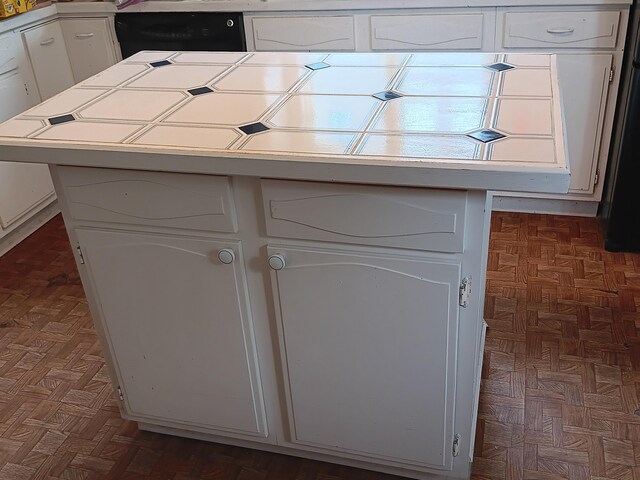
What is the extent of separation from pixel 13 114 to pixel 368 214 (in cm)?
211

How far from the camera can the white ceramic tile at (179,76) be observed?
5.47 ft

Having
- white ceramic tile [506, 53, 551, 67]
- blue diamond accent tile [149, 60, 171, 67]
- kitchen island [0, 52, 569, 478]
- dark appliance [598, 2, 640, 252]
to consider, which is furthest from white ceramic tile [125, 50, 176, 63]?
dark appliance [598, 2, 640, 252]

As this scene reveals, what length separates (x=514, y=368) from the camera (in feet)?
6.57

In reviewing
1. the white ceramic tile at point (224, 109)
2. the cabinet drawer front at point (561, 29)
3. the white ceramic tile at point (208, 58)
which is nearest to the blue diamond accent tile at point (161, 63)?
the white ceramic tile at point (208, 58)

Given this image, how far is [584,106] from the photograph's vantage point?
2557mm

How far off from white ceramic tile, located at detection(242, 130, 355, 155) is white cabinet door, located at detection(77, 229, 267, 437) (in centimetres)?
23

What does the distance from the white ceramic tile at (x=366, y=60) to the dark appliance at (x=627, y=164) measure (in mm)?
1009

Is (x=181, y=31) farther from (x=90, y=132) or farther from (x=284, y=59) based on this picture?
(x=90, y=132)

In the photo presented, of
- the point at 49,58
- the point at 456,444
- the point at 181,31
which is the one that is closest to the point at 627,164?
the point at 456,444

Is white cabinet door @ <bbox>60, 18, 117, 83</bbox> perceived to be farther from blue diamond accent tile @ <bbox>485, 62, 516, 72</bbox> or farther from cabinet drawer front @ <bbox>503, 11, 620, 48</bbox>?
blue diamond accent tile @ <bbox>485, 62, 516, 72</bbox>

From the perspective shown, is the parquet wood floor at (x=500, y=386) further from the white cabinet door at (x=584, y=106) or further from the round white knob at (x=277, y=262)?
the round white knob at (x=277, y=262)

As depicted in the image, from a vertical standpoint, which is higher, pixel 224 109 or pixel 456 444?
pixel 224 109

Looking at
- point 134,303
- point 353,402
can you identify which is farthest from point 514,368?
point 134,303

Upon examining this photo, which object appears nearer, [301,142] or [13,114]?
→ [301,142]
